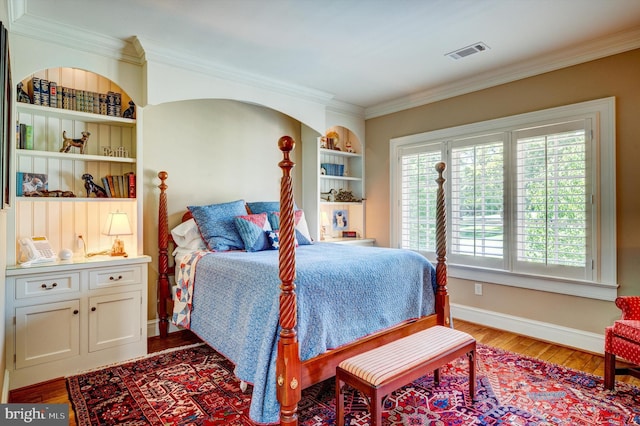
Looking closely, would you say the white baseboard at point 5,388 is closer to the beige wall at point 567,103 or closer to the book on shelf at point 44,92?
the book on shelf at point 44,92

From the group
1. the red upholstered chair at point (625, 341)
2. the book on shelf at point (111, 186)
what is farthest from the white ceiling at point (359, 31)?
the red upholstered chair at point (625, 341)

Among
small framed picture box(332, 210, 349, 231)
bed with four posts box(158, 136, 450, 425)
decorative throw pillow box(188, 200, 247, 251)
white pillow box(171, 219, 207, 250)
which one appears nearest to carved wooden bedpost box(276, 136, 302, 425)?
bed with four posts box(158, 136, 450, 425)

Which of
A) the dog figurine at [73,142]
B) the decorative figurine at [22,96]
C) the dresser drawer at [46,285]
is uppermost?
the decorative figurine at [22,96]

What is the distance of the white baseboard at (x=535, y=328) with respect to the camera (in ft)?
10.1

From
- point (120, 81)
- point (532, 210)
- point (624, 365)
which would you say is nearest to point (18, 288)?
point (120, 81)

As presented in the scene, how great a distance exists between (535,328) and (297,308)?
2.72 meters

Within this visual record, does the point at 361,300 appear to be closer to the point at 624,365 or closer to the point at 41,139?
the point at 624,365

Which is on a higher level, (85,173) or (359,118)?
(359,118)

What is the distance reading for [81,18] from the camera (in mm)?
2605

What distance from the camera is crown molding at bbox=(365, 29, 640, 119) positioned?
2.88 metres

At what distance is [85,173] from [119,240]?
0.64 meters

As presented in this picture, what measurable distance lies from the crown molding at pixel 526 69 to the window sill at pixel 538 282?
77.4 inches

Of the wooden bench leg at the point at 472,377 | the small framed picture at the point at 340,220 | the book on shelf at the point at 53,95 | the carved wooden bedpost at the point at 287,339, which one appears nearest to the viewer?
the carved wooden bedpost at the point at 287,339

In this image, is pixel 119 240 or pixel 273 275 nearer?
pixel 273 275
